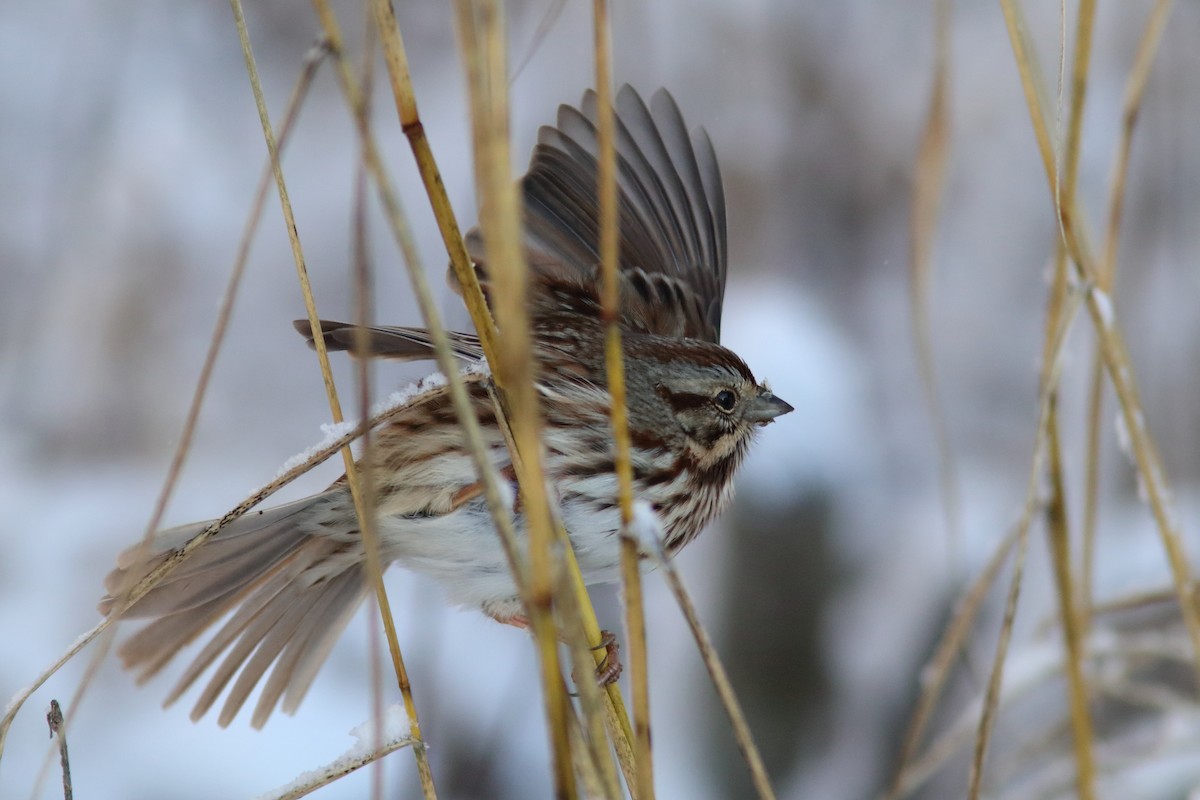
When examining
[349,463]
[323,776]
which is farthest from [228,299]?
[323,776]

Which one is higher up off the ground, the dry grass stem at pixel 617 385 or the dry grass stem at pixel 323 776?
the dry grass stem at pixel 617 385

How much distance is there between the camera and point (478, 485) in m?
1.80

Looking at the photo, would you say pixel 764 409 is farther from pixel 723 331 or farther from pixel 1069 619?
pixel 723 331

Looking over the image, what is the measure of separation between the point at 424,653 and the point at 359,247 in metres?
2.18

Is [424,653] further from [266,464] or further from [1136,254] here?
[1136,254]

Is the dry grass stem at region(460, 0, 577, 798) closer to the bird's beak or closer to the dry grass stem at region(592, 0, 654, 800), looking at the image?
the dry grass stem at region(592, 0, 654, 800)

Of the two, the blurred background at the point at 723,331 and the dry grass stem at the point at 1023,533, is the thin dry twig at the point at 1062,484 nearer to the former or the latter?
the dry grass stem at the point at 1023,533

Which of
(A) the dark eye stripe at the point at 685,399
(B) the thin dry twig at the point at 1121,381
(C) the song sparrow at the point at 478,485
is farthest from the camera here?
(A) the dark eye stripe at the point at 685,399

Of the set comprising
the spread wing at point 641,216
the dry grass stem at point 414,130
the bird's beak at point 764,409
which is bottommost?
the bird's beak at point 764,409

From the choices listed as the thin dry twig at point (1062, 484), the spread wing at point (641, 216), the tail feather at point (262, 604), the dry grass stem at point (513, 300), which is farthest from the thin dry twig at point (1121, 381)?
the tail feather at point (262, 604)

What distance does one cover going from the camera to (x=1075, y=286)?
1.36 metres

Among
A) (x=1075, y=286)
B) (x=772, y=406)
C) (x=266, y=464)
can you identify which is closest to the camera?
(x=1075, y=286)

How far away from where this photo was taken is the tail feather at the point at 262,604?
1.92m

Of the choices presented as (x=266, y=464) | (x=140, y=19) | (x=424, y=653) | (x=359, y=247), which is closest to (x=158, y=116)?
(x=140, y=19)
